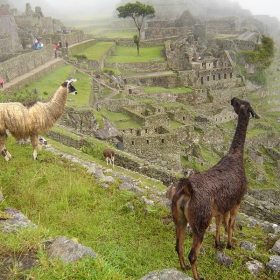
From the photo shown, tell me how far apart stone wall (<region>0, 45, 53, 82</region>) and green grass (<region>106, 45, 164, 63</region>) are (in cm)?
1302

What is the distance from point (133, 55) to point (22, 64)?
23140 mm

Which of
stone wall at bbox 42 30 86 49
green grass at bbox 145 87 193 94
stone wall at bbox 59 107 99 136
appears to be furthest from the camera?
stone wall at bbox 42 30 86 49

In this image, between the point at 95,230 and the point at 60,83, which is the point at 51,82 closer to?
the point at 60,83

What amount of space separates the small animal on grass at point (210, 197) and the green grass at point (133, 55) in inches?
1407

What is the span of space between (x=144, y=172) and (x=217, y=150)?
49.0ft

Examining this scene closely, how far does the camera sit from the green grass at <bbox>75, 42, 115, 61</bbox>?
37.9 meters

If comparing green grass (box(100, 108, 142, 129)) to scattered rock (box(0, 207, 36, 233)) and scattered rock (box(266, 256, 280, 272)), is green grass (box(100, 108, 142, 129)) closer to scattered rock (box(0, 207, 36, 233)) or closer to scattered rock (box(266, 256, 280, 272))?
scattered rock (box(0, 207, 36, 233))

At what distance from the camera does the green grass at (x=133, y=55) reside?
41.7 metres

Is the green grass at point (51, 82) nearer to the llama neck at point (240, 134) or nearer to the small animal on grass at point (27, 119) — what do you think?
the small animal on grass at point (27, 119)

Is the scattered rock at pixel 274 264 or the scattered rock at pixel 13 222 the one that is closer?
the scattered rock at pixel 13 222

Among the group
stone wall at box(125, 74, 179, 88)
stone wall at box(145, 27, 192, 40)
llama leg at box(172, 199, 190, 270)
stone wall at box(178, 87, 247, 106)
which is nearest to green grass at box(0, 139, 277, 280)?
llama leg at box(172, 199, 190, 270)

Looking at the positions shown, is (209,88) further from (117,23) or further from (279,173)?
(117,23)

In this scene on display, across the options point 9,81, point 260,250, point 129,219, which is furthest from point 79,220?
point 9,81

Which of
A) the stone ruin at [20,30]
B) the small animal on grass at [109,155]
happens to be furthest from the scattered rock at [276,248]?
the stone ruin at [20,30]
